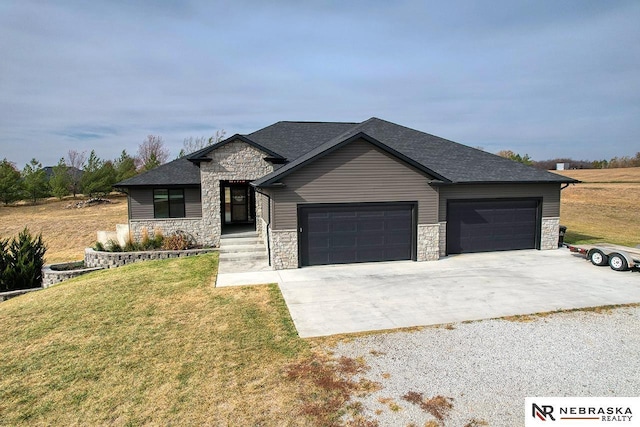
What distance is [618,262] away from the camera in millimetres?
12719

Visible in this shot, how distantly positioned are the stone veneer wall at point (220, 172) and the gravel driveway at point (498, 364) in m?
11.4

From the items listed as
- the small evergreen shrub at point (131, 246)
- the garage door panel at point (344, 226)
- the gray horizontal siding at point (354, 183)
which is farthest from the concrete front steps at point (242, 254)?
the small evergreen shrub at point (131, 246)

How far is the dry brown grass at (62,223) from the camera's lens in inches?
985

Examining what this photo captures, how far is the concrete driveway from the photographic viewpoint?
8.78m

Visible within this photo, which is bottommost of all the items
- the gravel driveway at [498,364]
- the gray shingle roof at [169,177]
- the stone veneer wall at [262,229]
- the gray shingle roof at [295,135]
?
the gravel driveway at [498,364]

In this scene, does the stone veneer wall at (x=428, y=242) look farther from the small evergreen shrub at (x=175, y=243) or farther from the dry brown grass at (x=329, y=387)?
the small evergreen shrub at (x=175, y=243)

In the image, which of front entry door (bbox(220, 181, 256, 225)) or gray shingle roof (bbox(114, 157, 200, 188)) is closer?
gray shingle roof (bbox(114, 157, 200, 188))

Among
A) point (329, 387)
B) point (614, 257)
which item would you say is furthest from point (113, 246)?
point (614, 257)

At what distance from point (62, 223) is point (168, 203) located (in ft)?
64.7

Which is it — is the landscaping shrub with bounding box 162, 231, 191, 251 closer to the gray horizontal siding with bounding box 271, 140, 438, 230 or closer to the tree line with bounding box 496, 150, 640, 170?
the gray horizontal siding with bounding box 271, 140, 438, 230

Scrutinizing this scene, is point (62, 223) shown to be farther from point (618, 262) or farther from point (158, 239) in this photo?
point (618, 262)

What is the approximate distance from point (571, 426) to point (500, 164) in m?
14.1

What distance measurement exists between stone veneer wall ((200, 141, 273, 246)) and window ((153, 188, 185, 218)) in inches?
56.2

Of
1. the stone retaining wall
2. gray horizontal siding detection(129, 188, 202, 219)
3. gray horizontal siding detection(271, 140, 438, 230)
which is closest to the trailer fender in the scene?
gray horizontal siding detection(271, 140, 438, 230)
